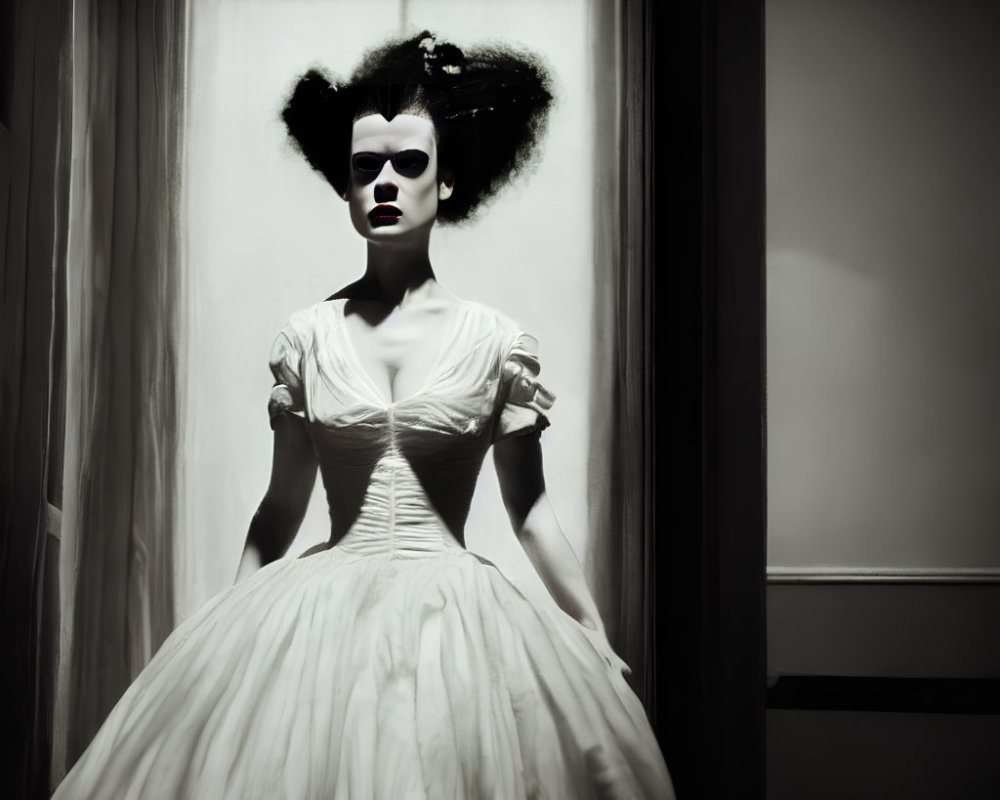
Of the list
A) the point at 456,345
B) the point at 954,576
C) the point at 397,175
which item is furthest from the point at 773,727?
the point at 397,175

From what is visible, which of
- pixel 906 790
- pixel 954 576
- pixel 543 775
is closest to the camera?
pixel 543 775

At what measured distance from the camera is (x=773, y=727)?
1495 mm

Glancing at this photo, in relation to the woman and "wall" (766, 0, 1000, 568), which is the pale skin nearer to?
the woman

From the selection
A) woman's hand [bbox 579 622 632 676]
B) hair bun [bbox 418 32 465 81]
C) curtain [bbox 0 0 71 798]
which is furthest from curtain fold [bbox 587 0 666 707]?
curtain [bbox 0 0 71 798]

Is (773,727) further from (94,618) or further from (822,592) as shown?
(94,618)

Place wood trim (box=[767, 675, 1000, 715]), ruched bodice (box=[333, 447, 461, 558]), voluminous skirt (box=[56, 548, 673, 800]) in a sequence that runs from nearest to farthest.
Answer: voluminous skirt (box=[56, 548, 673, 800]) → ruched bodice (box=[333, 447, 461, 558]) → wood trim (box=[767, 675, 1000, 715])

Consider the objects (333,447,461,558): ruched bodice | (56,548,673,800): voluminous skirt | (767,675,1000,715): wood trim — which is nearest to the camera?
(56,548,673,800): voluminous skirt

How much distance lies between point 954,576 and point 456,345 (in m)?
0.94

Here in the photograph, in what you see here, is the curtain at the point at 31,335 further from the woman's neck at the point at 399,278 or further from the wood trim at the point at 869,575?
the wood trim at the point at 869,575

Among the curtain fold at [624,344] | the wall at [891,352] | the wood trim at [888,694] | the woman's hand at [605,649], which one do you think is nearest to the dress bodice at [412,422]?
the curtain fold at [624,344]

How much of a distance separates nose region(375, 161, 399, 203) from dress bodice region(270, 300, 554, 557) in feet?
0.60

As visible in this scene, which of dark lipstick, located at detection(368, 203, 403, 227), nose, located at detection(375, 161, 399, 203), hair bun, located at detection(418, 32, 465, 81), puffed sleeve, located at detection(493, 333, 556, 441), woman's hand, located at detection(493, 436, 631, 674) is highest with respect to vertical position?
hair bun, located at detection(418, 32, 465, 81)

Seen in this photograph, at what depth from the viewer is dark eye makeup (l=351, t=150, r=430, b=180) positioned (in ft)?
4.20

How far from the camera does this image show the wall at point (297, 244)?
1252 millimetres
